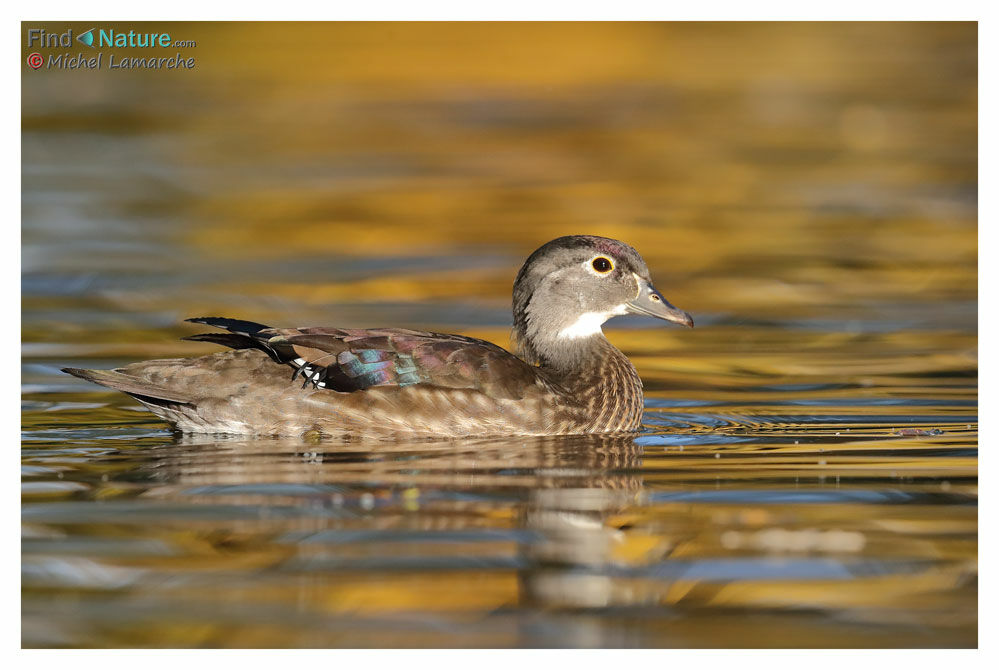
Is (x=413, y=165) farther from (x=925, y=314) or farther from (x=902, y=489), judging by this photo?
(x=902, y=489)

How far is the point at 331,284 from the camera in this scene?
13.9 metres

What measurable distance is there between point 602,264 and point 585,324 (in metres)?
0.46

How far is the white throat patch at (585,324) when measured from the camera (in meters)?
10.5

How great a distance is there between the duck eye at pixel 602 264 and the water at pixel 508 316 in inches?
42.0

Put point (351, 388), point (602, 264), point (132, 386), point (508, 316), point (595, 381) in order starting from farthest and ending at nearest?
1. point (508, 316)
2. point (602, 264)
3. point (595, 381)
4. point (351, 388)
5. point (132, 386)

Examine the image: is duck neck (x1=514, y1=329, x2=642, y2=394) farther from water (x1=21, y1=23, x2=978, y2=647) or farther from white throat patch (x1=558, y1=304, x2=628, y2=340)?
water (x1=21, y1=23, x2=978, y2=647)

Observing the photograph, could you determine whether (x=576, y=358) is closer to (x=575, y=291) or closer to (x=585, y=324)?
(x=585, y=324)

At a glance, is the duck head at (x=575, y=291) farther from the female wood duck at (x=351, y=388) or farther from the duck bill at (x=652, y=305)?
the female wood duck at (x=351, y=388)

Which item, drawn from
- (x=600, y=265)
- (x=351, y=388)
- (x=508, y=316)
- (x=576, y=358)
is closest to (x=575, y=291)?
(x=600, y=265)

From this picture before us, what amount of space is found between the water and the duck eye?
1067 mm

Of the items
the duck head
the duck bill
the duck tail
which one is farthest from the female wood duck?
the duck bill

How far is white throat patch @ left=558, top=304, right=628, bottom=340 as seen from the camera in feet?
34.5

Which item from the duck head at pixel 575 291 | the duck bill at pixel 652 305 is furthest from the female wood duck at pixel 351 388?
the duck bill at pixel 652 305

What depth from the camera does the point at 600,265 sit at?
34.1ft
